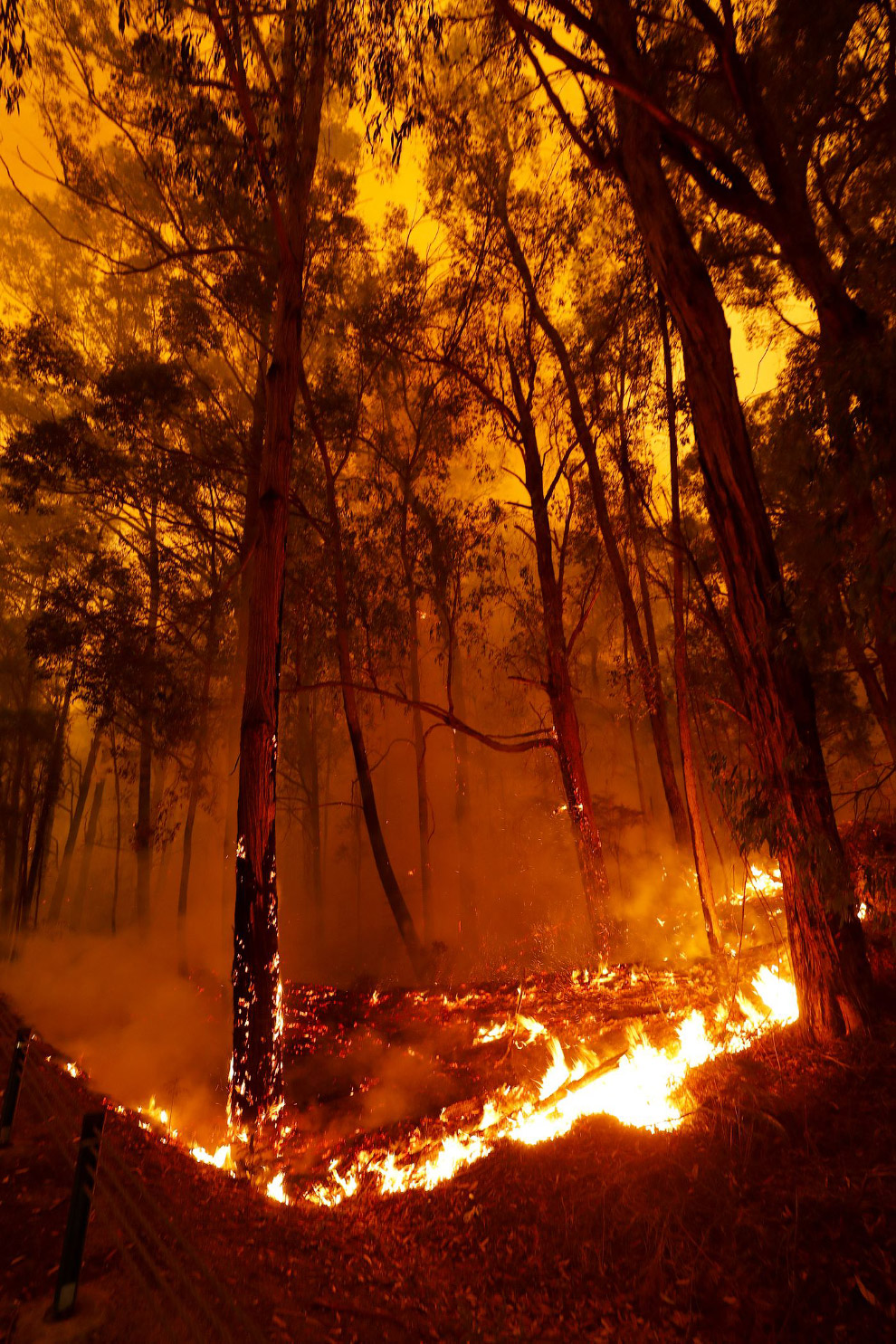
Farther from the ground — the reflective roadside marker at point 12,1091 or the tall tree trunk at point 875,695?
the tall tree trunk at point 875,695

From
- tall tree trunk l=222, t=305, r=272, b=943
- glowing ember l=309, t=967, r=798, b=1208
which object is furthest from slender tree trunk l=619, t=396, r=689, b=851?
tall tree trunk l=222, t=305, r=272, b=943

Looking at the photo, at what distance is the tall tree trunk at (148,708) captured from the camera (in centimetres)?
1377

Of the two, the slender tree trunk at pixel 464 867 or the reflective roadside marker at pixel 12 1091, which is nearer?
the reflective roadside marker at pixel 12 1091

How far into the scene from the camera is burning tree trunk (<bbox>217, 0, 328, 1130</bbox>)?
5703mm

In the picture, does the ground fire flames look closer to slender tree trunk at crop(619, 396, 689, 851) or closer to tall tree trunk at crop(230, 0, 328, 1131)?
tall tree trunk at crop(230, 0, 328, 1131)

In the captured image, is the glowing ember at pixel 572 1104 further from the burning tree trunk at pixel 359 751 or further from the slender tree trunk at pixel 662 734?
the burning tree trunk at pixel 359 751

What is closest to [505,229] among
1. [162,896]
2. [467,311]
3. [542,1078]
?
[467,311]

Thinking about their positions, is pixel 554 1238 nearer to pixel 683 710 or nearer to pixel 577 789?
pixel 683 710

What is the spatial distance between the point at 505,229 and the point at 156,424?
798cm

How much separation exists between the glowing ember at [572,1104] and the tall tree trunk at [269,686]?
109cm

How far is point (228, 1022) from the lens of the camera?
9.11 m

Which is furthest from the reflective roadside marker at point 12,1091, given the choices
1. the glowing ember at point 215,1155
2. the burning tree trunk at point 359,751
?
the burning tree trunk at point 359,751

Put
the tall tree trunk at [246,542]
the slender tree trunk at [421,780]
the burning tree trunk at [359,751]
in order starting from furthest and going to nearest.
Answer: the slender tree trunk at [421,780], the tall tree trunk at [246,542], the burning tree trunk at [359,751]

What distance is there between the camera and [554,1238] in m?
3.48
